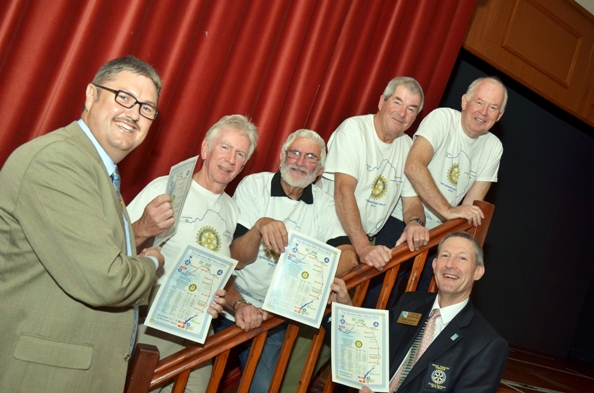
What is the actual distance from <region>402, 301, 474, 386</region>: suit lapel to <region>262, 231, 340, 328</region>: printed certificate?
405mm

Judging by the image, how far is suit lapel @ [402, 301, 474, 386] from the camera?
221cm

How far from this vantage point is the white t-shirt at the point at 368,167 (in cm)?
295

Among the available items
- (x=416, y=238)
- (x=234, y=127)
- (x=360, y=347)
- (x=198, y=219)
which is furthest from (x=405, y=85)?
(x=360, y=347)

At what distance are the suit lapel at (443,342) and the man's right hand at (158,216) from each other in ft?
3.48

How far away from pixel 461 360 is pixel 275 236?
831 millimetres

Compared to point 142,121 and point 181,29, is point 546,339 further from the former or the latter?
point 142,121

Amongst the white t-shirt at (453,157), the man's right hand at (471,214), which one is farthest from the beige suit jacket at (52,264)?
the white t-shirt at (453,157)

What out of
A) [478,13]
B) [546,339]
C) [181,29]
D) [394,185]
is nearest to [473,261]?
[394,185]

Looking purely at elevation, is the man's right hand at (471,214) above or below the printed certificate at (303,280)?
above

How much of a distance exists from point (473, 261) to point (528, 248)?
3637 mm

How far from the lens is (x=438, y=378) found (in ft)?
7.10

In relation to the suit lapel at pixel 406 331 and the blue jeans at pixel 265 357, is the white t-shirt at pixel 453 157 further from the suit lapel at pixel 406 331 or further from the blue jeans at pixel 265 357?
the blue jeans at pixel 265 357

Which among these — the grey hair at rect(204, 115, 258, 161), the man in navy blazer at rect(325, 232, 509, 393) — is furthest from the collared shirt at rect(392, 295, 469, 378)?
the grey hair at rect(204, 115, 258, 161)

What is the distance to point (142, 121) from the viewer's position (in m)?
1.69
